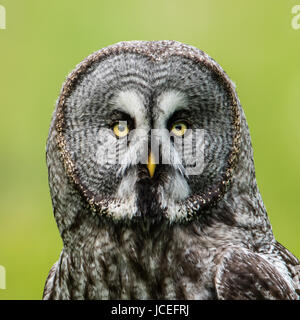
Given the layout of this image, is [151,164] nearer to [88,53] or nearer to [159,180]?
[159,180]

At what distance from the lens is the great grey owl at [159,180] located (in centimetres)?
231

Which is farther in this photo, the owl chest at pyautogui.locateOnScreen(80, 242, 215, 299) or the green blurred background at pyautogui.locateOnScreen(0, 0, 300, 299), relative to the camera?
the green blurred background at pyautogui.locateOnScreen(0, 0, 300, 299)

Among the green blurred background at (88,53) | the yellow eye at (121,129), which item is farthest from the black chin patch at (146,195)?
the green blurred background at (88,53)

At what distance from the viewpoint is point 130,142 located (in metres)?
2.32

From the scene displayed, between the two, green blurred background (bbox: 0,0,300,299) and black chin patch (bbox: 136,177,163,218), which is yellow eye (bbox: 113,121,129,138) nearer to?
black chin patch (bbox: 136,177,163,218)

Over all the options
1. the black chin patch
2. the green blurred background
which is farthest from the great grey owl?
the green blurred background

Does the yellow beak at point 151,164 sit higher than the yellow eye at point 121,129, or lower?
lower

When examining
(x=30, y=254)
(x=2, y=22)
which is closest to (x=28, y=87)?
(x=2, y=22)

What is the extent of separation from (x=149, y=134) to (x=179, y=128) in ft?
0.42

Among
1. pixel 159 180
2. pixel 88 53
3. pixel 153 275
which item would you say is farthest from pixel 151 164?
pixel 88 53

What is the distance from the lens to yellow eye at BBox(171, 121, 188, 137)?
2338 millimetres

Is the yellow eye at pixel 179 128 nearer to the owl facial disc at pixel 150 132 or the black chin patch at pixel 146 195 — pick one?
the owl facial disc at pixel 150 132

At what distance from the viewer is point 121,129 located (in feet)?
7.72
